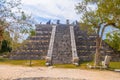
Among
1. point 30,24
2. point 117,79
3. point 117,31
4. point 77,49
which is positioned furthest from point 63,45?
point 30,24

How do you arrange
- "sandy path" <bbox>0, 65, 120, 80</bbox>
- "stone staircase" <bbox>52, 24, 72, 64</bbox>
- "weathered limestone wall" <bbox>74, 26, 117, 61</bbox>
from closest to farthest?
"sandy path" <bbox>0, 65, 120, 80</bbox>, "stone staircase" <bbox>52, 24, 72, 64</bbox>, "weathered limestone wall" <bbox>74, 26, 117, 61</bbox>

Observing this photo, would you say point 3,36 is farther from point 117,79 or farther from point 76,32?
point 76,32

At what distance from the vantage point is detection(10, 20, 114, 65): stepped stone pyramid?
37644 mm

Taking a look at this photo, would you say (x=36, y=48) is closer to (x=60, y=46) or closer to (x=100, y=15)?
(x=60, y=46)

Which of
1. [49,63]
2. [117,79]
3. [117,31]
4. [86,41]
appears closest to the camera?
[117,79]

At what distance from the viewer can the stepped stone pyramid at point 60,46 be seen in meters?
37.6

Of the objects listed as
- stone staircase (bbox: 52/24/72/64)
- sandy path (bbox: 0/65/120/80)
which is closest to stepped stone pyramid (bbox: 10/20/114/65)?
stone staircase (bbox: 52/24/72/64)

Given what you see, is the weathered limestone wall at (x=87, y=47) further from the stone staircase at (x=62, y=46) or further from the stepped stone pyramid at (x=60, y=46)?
the stone staircase at (x=62, y=46)

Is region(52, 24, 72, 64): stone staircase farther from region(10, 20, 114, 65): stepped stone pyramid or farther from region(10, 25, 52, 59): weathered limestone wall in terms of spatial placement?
region(10, 25, 52, 59): weathered limestone wall

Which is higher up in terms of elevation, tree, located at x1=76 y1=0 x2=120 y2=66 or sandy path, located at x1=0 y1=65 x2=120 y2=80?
tree, located at x1=76 y1=0 x2=120 y2=66

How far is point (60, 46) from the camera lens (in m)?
40.6

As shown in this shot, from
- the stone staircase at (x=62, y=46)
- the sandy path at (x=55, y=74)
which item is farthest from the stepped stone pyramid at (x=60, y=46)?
the sandy path at (x=55, y=74)

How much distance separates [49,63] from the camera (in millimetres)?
33906

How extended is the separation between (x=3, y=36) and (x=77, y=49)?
2492cm
